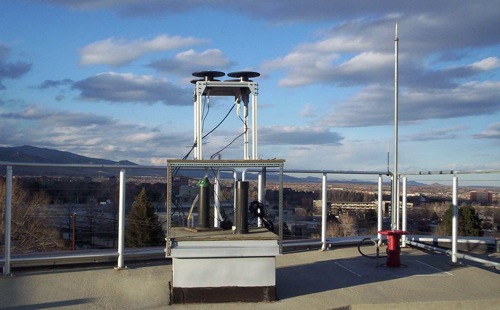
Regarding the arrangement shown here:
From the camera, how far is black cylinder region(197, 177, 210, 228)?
7.12 meters

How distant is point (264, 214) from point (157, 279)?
5.41 ft

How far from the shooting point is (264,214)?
7738mm

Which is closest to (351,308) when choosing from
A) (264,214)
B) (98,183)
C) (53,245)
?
(264,214)

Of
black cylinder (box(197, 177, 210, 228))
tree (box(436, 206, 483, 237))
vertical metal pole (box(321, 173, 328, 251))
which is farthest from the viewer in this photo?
tree (box(436, 206, 483, 237))

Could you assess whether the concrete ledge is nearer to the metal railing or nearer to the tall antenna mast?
the metal railing

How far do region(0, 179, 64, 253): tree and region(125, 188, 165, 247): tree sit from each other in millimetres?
1128

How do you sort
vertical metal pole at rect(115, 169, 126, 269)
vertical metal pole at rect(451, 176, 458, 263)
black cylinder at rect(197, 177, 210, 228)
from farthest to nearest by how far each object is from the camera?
vertical metal pole at rect(451, 176, 458, 263)
vertical metal pole at rect(115, 169, 126, 269)
black cylinder at rect(197, 177, 210, 228)

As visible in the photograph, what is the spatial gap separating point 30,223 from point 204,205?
301 cm

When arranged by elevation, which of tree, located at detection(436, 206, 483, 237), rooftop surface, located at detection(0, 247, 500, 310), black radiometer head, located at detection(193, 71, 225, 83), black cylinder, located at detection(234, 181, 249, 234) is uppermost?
black radiometer head, located at detection(193, 71, 225, 83)

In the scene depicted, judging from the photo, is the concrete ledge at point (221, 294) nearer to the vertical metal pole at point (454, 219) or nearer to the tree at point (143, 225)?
the tree at point (143, 225)

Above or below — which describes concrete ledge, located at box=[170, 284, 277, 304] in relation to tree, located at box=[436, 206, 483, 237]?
below

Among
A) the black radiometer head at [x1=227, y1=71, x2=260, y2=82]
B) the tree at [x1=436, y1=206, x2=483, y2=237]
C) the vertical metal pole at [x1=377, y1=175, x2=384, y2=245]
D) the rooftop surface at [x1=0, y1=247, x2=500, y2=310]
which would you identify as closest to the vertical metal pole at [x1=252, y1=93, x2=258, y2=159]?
the black radiometer head at [x1=227, y1=71, x2=260, y2=82]

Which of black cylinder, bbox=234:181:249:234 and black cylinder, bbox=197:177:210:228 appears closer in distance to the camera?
black cylinder, bbox=234:181:249:234

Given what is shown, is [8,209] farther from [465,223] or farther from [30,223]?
[465,223]
